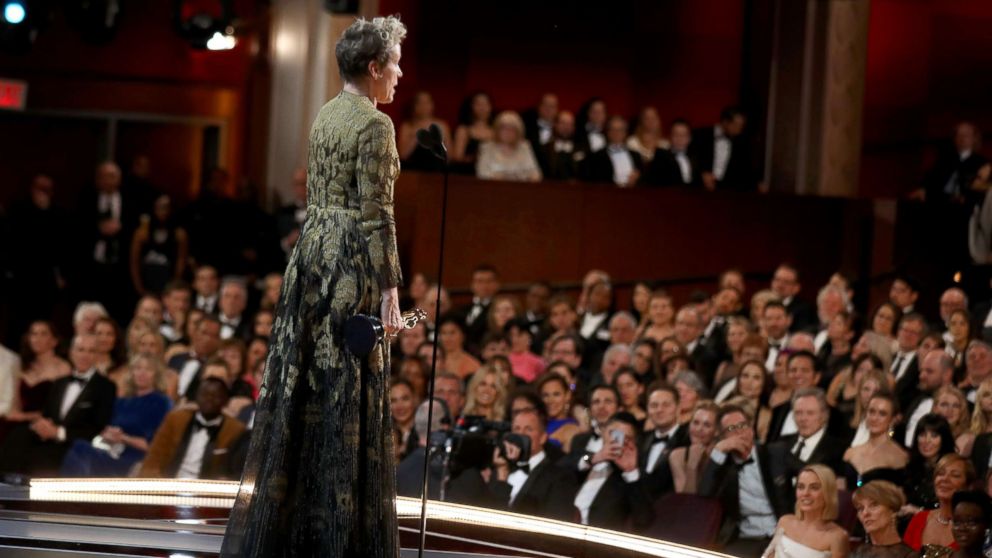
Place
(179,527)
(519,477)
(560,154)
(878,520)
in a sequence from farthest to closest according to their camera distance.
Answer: (560,154)
(519,477)
(878,520)
(179,527)

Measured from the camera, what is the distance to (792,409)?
298 inches

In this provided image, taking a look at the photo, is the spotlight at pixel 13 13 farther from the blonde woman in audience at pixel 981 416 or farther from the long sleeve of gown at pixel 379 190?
the long sleeve of gown at pixel 379 190

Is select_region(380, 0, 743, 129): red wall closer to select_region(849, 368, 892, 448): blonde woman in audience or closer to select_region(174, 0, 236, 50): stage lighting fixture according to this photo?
select_region(174, 0, 236, 50): stage lighting fixture

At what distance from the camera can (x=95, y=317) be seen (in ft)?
30.3

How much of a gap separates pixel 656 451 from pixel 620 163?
5266 millimetres

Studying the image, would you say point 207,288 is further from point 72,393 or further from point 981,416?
point 981,416

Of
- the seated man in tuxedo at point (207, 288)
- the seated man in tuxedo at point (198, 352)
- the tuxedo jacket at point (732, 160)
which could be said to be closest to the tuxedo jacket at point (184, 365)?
the seated man in tuxedo at point (198, 352)

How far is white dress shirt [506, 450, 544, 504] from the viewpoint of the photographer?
720 cm

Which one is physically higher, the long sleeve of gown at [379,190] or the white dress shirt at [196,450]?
the long sleeve of gown at [379,190]

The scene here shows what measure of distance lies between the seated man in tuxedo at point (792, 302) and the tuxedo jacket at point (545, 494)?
2.93 m

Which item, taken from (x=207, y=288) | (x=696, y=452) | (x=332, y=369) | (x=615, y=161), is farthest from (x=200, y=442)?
(x=615, y=161)

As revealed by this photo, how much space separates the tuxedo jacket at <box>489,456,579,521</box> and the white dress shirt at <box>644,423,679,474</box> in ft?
1.38

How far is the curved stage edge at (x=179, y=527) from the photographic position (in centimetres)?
513

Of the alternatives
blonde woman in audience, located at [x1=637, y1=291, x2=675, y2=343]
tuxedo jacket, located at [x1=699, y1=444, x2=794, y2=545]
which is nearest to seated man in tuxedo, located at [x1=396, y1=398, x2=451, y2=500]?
tuxedo jacket, located at [x1=699, y1=444, x2=794, y2=545]
